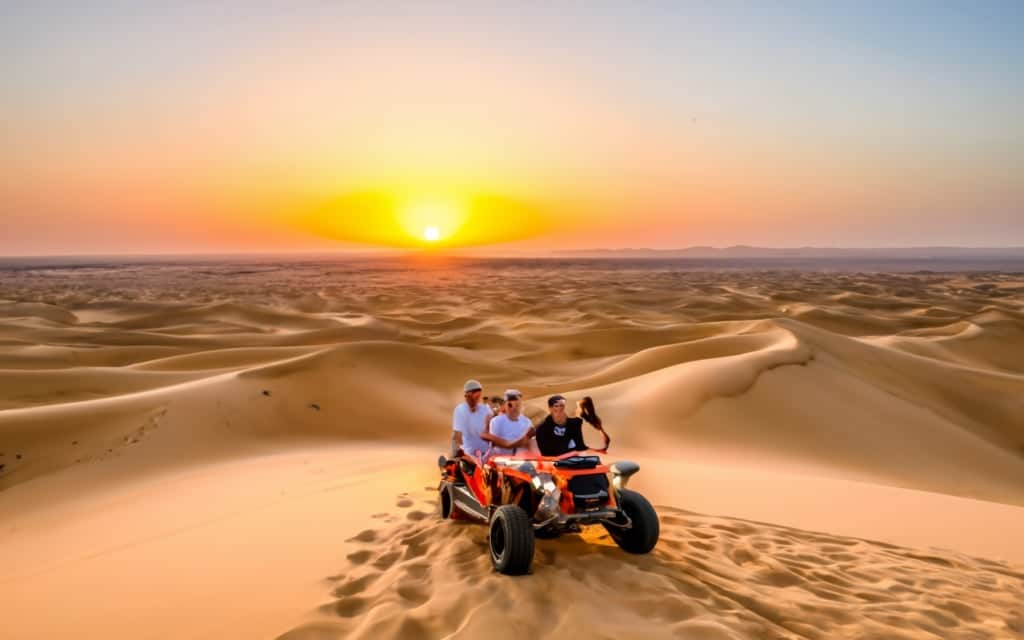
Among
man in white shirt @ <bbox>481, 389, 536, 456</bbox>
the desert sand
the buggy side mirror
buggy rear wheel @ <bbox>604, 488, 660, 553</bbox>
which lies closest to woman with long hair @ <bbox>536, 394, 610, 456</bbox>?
man in white shirt @ <bbox>481, 389, 536, 456</bbox>

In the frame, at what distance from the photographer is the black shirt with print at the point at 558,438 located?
689 cm

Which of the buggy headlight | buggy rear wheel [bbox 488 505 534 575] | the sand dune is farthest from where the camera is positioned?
the buggy headlight

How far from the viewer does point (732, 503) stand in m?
8.90

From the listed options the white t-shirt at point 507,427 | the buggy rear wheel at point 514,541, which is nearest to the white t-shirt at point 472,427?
the white t-shirt at point 507,427

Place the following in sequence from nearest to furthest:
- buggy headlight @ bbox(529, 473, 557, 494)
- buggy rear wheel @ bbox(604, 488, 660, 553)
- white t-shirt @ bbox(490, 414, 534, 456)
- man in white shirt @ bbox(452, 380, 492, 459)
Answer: buggy headlight @ bbox(529, 473, 557, 494) → buggy rear wheel @ bbox(604, 488, 660, 553) → white t-shirt @ bbox(490, 414, 534, 456) → man in white shirt @ bbox(452, 380, 492, 459)

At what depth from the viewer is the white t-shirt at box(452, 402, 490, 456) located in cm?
762

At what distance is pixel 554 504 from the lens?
19.0ft

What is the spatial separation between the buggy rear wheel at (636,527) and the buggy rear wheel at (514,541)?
96 cm

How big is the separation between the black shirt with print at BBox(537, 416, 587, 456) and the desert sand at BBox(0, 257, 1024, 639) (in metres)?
0.85

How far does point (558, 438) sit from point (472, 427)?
1150 mm

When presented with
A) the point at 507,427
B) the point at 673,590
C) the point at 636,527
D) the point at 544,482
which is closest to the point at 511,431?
the point at 507,427

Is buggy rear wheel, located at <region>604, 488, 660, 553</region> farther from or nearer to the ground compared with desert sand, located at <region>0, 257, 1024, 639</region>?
farther from the ground

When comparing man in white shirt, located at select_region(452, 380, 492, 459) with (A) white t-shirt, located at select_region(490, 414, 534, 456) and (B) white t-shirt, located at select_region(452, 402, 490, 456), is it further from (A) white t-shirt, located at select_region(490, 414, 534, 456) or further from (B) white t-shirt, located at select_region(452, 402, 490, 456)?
(A) white t-shirt, located at select_region(490, 414, 534, 456)

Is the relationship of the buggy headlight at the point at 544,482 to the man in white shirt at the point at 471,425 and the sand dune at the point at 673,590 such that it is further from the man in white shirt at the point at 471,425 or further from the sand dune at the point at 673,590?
the man in white shirt at the point at 471,425
